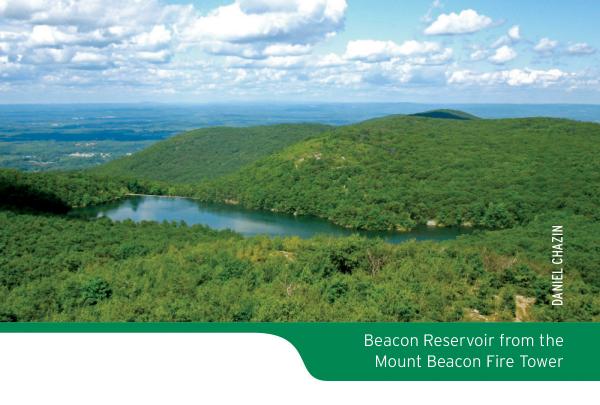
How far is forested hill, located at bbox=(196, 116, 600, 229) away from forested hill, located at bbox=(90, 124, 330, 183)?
20.8 metres

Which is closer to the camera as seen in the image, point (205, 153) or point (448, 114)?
point (205, 153)

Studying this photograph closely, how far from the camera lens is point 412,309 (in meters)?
9.34

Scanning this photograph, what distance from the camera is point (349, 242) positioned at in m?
15.5

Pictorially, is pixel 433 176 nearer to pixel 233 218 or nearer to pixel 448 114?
pixel 233 218

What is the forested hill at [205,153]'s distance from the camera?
66.6m

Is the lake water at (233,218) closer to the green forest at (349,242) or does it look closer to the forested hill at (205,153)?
the green forest at (349,242)

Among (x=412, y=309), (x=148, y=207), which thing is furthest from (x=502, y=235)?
(x=148, y=207)

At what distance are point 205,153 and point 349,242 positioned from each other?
211ft

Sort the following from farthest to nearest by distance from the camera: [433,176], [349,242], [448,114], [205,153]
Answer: [448,114], [205,153], [433,176], [349,242]

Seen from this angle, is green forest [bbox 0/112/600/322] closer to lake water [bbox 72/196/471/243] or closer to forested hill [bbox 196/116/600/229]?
forested hill [bbox 196/116/600/229]

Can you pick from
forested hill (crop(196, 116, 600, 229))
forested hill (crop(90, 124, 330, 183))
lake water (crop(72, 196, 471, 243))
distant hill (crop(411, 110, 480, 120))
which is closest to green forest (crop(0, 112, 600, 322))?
forested hill (crop(196, 116, 600, 229))

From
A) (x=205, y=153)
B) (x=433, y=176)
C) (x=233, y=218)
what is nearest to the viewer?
(x=233, y=218)

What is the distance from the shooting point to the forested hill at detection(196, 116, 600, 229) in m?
33.2

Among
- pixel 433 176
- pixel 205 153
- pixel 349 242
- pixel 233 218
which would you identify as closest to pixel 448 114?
pixel 205 153
